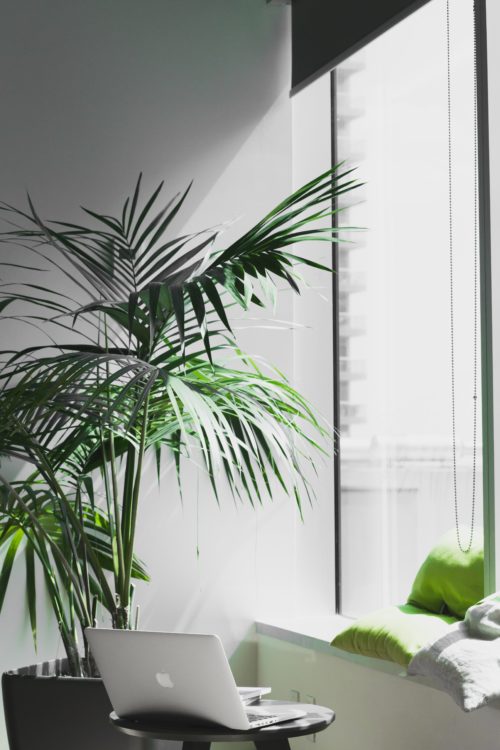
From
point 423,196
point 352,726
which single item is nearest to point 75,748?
point 352,726

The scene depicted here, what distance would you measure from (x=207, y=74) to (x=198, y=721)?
240 centimetres

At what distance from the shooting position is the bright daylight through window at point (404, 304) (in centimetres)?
302

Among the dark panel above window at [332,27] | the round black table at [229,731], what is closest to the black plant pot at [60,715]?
the round black table at [229,731]

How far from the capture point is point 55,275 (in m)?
3.36

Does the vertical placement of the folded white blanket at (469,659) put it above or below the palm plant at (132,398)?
below

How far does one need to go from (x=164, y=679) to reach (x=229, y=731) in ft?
0.56

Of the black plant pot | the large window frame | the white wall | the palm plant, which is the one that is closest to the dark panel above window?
the white wall

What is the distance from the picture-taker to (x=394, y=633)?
104 inches

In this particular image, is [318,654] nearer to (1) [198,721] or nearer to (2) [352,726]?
(2) [352,726]

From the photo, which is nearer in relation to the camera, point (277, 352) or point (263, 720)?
point (263, 720)

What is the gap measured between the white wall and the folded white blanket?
127cm

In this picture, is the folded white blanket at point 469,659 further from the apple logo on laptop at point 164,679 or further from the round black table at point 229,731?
the apple logo on laptop at point 164,679

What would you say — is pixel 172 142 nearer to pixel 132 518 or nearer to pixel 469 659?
pixel 132 518

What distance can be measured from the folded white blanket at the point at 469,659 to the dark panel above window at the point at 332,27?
181 centimetres
